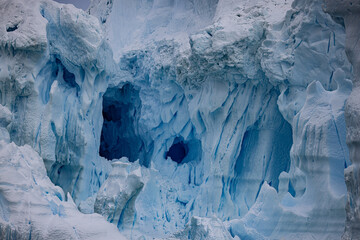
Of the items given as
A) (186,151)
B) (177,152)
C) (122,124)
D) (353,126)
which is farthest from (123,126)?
(353,126)

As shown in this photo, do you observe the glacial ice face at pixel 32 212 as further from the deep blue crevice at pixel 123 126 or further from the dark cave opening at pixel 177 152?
the dark cave opening at pixel 177 152

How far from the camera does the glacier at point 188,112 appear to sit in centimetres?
684

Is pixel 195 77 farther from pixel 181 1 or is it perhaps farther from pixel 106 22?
pixel 106 22

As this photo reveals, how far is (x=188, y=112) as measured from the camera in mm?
11625

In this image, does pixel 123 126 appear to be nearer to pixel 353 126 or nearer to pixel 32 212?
pixel 32 212

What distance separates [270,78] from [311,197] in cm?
311

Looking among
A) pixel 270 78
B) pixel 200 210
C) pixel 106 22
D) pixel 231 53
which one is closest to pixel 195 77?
pixel 231 53

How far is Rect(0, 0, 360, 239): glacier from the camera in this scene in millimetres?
6841

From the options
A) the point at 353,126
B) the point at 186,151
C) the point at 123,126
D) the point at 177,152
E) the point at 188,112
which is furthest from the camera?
the point at 177,152

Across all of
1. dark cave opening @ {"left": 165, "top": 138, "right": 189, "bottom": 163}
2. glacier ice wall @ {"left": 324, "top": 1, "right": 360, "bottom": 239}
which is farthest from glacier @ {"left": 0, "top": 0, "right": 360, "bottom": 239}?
glacier ice wall @ {"left": 324, "top": 1, "right": 360, "bottom": 239}

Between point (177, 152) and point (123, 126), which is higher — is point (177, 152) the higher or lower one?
the lower one

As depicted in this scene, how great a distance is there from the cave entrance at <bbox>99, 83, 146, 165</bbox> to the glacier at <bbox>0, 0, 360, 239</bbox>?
74mm

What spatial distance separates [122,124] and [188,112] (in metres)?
2.85

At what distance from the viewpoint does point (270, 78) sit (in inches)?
365
